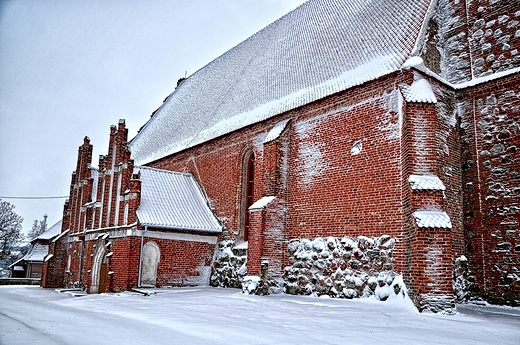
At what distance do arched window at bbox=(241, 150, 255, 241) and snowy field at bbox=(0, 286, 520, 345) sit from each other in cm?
546

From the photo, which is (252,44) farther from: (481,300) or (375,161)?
(481,300)

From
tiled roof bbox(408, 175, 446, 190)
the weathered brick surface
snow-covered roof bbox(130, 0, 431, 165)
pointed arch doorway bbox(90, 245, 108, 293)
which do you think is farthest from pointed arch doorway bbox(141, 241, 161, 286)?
tiled roof bbox(408, 175, 446, 190)

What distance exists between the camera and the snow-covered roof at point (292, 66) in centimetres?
1347

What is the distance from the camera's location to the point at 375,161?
1238 centimetres

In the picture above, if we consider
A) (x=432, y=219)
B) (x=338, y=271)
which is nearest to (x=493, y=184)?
(x=432, y=219)

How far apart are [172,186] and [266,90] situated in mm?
5516

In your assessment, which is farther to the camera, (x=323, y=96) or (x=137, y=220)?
(x=137, y=220)

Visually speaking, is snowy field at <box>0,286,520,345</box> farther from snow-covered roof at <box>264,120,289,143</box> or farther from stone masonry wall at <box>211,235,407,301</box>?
snow-covered roof at <box>264,120,289,143</box>

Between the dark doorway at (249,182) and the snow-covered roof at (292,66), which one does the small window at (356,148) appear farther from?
the dark doorway at (249,182)

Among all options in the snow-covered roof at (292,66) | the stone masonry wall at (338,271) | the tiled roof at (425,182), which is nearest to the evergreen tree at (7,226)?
the snow-covered roof at (292,66)

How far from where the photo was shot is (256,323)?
8.26 metres

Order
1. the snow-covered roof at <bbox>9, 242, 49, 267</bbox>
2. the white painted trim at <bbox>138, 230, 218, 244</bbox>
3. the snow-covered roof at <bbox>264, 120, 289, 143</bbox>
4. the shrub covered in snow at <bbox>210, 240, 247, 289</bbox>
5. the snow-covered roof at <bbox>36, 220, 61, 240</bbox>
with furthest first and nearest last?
the snow-covered roof at <bbox>9, 242, 49, 267</bbox>
the snow-covered roof at <bbox>36, 220, 61, 240</bbox>
the white painted trim at <bbox>138, 230, 218, 244</bbox>
the shrub covered in snow at <bbox>210, 240, 247, 289</bbox>
the snow-covered roof at <bbox>264, 120, 289, 143</bbox>

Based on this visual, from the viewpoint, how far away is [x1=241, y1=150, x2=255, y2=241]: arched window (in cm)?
1711

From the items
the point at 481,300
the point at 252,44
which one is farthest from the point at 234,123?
the point at 481,300
